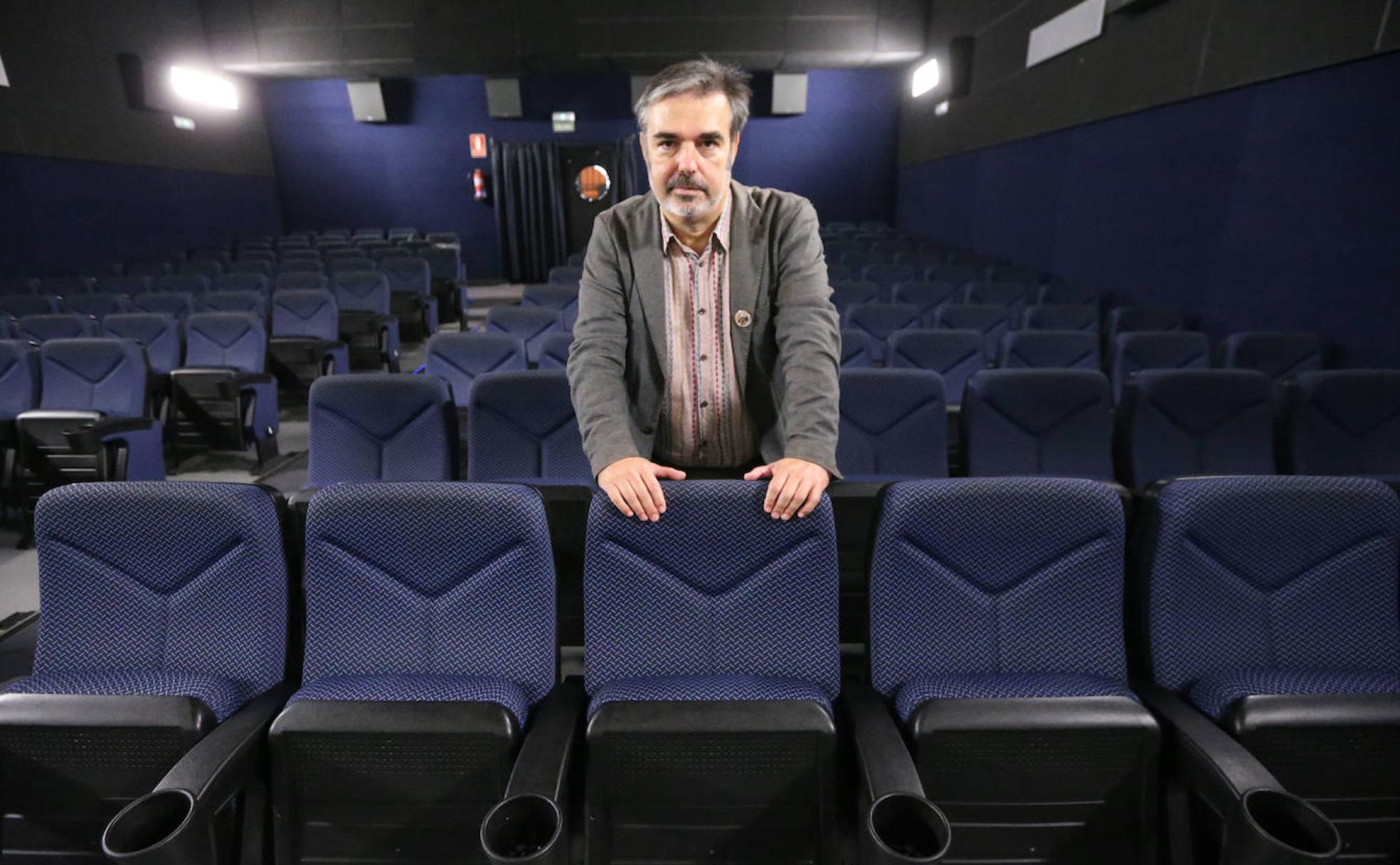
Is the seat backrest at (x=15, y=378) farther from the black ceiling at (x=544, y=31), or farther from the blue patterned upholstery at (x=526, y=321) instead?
the black ceiling at (x=544, y=31)

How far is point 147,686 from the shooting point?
4.20 feet

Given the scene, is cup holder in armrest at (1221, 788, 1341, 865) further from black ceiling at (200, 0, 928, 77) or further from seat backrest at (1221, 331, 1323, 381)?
black ceiling at (200, 0, 928, 77)

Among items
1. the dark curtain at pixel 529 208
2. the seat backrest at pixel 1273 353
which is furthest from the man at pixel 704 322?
the dark curtain at pixel 529 208

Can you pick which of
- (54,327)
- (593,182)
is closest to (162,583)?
(54,327)

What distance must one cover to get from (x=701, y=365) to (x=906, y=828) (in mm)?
820

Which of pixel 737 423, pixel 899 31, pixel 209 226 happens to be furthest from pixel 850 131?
pixel 737 423

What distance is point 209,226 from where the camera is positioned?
10828mm

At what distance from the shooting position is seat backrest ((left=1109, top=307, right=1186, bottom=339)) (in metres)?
4.60

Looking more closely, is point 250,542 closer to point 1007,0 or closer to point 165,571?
point 165,571

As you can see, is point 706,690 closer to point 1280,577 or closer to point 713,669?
point 713,669

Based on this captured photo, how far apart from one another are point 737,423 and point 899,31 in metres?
11.2

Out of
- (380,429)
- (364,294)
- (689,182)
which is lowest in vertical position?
(380,429)

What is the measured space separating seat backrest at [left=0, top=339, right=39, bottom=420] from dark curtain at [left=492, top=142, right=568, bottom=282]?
9.98 meters

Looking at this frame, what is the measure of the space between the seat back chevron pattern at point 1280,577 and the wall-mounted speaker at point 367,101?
13405 millimetres
